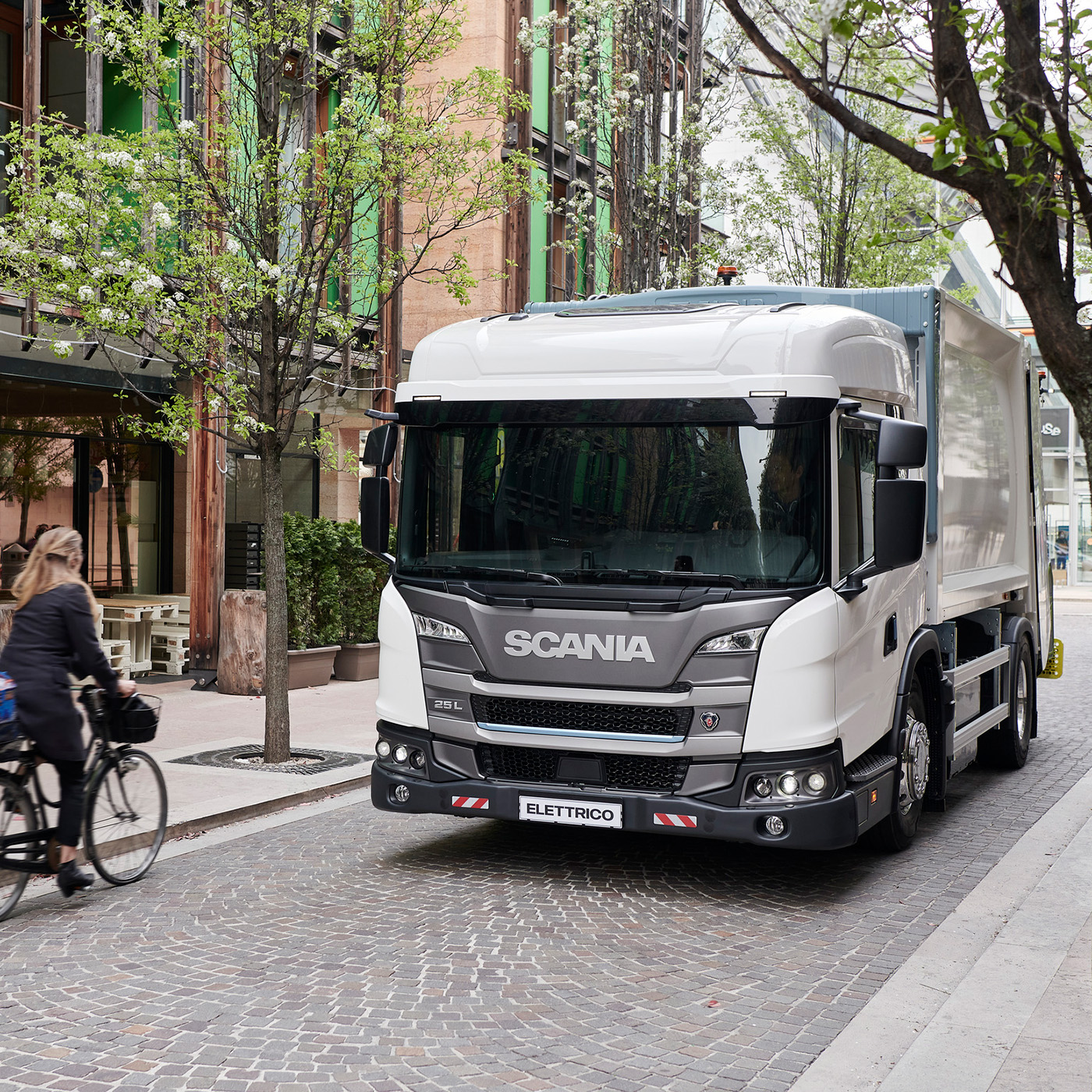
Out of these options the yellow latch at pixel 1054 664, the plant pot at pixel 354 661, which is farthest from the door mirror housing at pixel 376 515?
the plant pot at pixel 354 661

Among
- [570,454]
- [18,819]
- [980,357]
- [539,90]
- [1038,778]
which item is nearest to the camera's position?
[18,819]

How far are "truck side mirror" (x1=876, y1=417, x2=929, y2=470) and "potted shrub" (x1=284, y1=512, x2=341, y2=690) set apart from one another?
909 cm

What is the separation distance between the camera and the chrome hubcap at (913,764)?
7.55m

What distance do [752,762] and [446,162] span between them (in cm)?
632

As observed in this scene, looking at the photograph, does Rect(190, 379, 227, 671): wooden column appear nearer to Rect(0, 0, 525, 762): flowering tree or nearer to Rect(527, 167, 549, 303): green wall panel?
Rect(0, 0, 525, 762): flowering tree

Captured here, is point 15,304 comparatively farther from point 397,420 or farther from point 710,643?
point 710,643

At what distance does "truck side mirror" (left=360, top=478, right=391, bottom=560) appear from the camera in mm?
7355

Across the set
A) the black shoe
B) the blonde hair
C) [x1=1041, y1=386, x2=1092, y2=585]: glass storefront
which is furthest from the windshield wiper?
[x1=1041, y1=386, x2=1092, y2=585]: glass storefront

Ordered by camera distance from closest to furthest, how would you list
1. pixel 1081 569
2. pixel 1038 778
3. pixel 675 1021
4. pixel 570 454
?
pixel 675 1021
pixel 570 454
pixel 1038 778
pixel 1081 569

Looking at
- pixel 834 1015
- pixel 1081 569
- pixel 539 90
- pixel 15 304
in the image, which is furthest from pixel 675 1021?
pixel 1081 569

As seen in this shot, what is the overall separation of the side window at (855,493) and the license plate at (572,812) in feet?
5.23

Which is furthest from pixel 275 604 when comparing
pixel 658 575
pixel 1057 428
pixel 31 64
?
pixel 1057 428

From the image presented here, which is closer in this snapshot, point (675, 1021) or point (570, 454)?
point (675, 1021)

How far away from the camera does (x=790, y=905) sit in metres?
6.68
